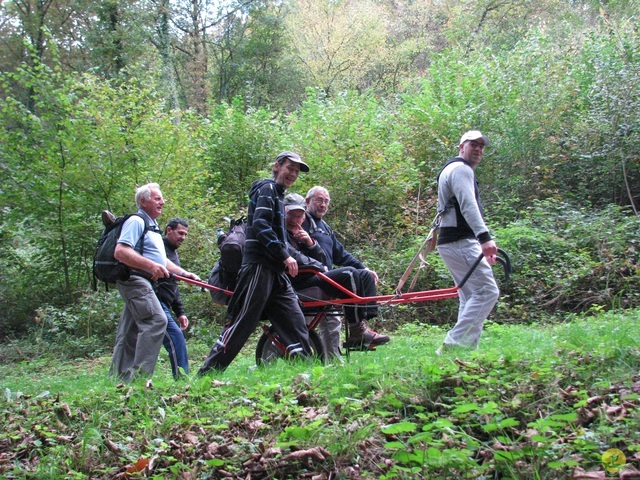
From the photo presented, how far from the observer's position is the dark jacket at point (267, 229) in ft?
18.4

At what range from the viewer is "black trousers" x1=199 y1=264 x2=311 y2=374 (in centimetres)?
568

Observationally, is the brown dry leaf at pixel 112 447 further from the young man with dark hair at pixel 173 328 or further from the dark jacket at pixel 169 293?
the dark jacket at pixel 169 293

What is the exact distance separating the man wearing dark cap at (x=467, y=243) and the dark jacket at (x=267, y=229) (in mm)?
1541

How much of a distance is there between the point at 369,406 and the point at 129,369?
296cm

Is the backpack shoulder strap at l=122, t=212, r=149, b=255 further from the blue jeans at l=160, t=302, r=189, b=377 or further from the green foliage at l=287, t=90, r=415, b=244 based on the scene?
the green foliage at l=287, t=90, r=415, b=244

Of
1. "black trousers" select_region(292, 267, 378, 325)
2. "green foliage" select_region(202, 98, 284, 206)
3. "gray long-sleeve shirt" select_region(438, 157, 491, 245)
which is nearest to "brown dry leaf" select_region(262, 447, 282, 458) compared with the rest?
"gray long-sleeve shirt" select_region(438, 157, 491, 245)

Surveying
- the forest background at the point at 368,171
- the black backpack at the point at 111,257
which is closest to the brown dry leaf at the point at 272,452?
the black backpack at the point at 111,257

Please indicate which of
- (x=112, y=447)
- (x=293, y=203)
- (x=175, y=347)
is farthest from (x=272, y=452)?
(x=175, y=347)

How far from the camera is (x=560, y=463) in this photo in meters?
2.68

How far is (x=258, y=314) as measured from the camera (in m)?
5.73

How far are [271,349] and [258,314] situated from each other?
1017 millimetres

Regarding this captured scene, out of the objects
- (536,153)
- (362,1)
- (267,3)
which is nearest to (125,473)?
(536,153)

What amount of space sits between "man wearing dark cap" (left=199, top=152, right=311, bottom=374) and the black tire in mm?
670

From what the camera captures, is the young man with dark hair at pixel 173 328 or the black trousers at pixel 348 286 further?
the young man with dark hair at pixel 173 328
